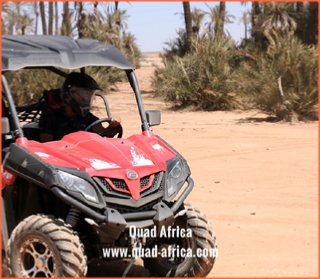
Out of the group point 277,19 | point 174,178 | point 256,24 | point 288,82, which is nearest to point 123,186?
point 174,178

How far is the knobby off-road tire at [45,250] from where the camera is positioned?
433 centimetres

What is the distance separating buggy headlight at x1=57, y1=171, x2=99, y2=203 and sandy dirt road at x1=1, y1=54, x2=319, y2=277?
44.0 inches

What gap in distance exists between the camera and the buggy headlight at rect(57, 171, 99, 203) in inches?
175

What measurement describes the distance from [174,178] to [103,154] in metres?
0.57

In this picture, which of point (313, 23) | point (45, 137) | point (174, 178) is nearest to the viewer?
point (174, 178)

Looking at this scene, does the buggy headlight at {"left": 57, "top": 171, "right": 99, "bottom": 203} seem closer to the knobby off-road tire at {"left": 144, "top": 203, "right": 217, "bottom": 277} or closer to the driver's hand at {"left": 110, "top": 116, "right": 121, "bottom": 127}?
the knobby off-road tire at {"left": 144, "top": 203, "right": 217, "bottom": 277}

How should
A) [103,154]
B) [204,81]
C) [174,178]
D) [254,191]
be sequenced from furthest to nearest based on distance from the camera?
[204,81], [254,191], [174,178], [103,154]

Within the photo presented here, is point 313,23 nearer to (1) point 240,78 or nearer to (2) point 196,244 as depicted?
(1) point 240,78

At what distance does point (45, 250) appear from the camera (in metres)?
4.48

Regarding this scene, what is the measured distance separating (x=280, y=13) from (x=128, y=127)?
1577 cm

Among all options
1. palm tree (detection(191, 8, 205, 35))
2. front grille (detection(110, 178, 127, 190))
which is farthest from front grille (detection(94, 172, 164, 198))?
palm tree (detection(191, 8, 205, 35))

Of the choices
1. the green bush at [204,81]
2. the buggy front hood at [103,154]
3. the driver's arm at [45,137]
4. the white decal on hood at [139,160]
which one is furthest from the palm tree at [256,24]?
the white decal on hood at [139,160]

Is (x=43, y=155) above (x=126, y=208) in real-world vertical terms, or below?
above

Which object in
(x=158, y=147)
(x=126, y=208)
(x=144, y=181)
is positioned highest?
(x=158, y=147)
